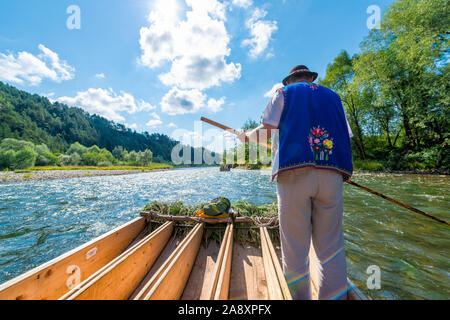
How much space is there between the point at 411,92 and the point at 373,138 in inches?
406

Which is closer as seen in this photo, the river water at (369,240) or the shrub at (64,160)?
the river water at (369,240)

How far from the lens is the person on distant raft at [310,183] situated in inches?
A: 47.1

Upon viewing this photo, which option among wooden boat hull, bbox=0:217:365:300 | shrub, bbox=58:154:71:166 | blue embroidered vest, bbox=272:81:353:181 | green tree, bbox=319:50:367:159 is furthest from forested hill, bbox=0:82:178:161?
green tree, bbox=319:50:367:159

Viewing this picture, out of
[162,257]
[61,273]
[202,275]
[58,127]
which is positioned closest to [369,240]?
[202,275]

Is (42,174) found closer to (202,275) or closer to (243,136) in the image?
(202,275)

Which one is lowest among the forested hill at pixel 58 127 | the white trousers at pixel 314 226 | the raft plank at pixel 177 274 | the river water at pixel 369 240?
the river water at pixel 369 240

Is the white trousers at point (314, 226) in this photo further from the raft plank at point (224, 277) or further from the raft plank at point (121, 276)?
the raft plank at point (121, 276)

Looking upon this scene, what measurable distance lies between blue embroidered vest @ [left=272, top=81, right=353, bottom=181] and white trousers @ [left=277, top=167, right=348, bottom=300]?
0.08 meters

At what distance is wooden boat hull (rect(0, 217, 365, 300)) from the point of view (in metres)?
1.16

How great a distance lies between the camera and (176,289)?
152 centimetres

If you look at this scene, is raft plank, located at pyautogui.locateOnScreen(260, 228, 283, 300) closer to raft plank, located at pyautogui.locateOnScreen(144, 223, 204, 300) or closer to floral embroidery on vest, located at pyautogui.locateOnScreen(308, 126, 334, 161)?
raft plank, located at pyautogui.locateOnScreen(144, 223, 204, 300)

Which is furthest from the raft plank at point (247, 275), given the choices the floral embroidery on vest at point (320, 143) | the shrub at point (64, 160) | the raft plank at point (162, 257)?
the shrub at point (64, 160)

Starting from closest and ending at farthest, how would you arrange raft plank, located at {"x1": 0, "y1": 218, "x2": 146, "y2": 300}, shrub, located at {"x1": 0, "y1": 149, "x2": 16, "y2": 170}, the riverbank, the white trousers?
1. raft plank, located at {"x1": 0, "y1": 218, "x2": 146, "y2": 300}
2. the white trousers
3. the riverbank
4. shrub, located at {"x1": 0, "y1": 149, "x2": 16, "y2": 170}

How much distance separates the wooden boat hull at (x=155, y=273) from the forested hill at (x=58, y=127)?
79.9m
